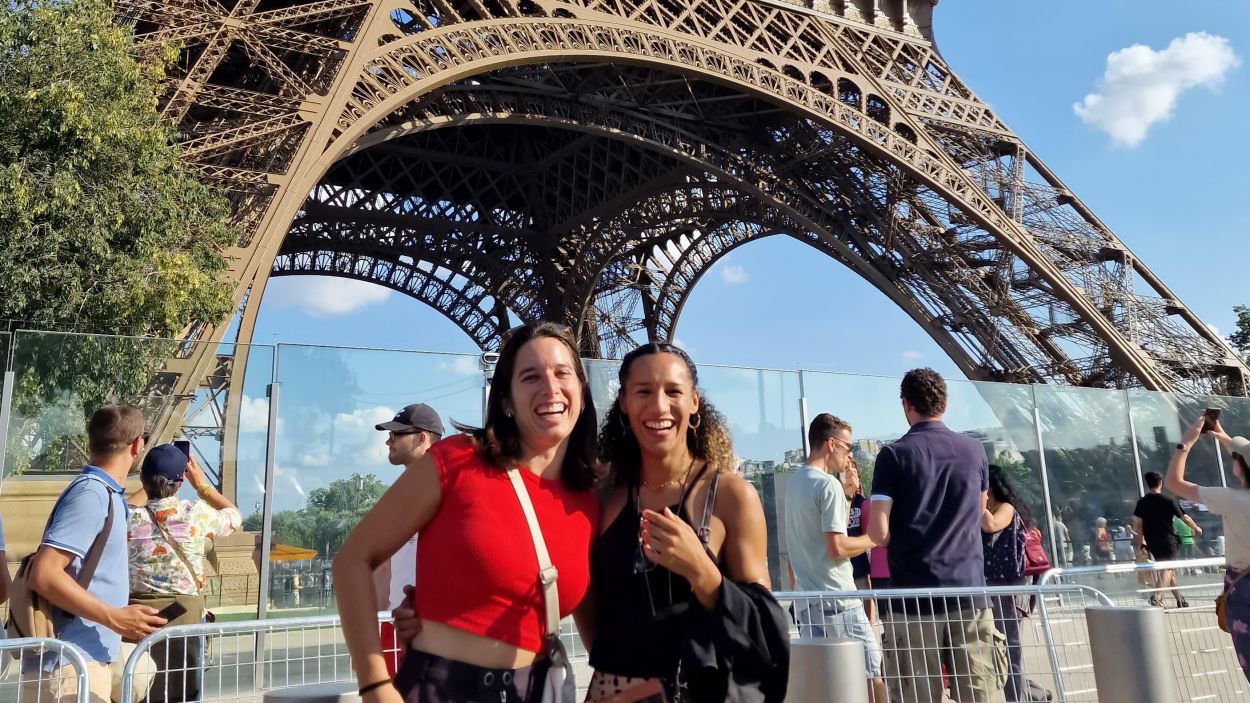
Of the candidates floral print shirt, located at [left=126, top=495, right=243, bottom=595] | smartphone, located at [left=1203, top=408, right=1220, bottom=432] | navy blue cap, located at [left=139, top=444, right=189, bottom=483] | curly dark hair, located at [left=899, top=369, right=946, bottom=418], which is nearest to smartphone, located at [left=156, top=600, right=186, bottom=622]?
floral print shirt, located at [left=126, top=495, right=243, bottom=595]

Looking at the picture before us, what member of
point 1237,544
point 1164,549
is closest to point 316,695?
point 1237,544

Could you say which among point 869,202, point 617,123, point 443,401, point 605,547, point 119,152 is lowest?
point 605,547

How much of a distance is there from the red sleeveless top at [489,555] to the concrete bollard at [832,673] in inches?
27.7

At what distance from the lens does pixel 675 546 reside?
1.76 meters

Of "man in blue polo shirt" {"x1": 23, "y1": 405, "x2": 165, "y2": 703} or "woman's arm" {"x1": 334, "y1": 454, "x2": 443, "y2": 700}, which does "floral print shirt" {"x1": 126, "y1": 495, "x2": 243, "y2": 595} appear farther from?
"woman's arm" {"x1": 334, "y1": 454, "x2": 443, "y2": 700}

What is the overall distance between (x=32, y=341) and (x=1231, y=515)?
23.2ft

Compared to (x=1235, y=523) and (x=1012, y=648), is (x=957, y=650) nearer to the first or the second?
(x=1012, y=648)

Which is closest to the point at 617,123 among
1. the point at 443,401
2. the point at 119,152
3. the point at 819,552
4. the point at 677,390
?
the point at 119,152

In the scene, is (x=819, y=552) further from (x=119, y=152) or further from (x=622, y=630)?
(x=119, y=152)

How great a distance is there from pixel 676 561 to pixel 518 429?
0.45 meters

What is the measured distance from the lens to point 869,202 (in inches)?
859

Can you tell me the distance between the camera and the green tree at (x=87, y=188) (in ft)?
33.2

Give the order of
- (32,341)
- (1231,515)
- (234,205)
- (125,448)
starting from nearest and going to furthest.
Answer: (125,448) → (1231,515) → (32,341) → (234,205)

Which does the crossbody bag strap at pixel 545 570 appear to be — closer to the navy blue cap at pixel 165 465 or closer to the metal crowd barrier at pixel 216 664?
the metal crowd barrier at pixel 216 664
